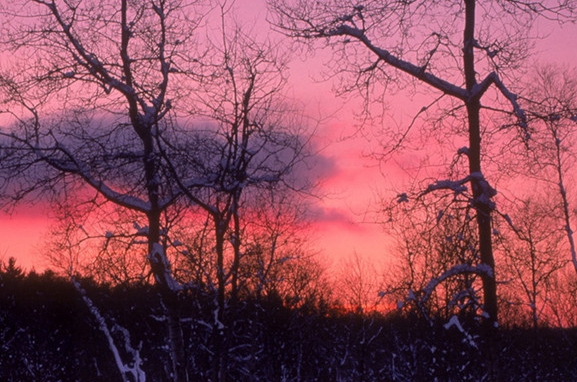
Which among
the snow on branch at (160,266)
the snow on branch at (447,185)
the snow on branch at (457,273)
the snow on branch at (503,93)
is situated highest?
the snow on branch at (503,93)

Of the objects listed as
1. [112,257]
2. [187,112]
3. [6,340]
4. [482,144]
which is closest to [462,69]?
[482,144]

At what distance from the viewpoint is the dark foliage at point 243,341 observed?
97.1 feet

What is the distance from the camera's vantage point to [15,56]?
15.8 metres

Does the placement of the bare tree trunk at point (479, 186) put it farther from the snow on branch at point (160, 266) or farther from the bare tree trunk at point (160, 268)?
the snow on branch at point (160, 266)

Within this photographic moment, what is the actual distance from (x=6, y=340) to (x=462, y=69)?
84.4 ft

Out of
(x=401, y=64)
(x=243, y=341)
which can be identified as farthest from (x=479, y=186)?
(x=243, y=341)

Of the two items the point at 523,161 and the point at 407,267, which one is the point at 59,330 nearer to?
the point at 407,267

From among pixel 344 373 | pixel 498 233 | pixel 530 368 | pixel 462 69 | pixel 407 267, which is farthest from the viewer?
pixel 407 267

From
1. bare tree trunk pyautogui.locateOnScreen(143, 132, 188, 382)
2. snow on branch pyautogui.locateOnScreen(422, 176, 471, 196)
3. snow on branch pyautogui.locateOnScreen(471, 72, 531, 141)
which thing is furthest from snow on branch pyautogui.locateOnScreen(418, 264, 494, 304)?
bare tree trunk pyautogui.locateOnScreen(143, 132, 188, 382)

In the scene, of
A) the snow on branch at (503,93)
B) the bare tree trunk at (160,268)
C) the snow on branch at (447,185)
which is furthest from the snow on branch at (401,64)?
the bare tree trunk at (160,268)

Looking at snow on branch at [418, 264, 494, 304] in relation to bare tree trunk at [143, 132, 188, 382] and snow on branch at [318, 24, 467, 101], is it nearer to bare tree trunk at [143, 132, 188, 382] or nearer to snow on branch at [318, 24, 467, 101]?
snow on branch at [318, 24, 467, 101]

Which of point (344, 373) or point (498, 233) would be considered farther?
point (344, 373)

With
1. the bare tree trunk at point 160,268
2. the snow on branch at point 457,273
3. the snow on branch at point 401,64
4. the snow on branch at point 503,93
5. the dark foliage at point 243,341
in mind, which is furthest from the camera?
the dark foliage at point 243,341

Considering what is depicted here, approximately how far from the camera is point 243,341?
33.9 m
